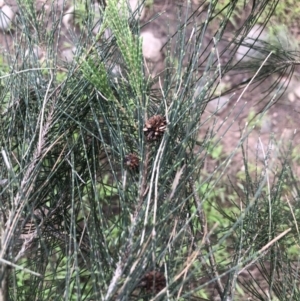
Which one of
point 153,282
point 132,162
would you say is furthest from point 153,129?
point 153,282

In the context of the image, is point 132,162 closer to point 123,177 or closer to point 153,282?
point 123,177

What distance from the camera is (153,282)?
0.44 metres

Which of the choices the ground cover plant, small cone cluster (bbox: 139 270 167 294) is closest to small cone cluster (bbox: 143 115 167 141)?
the ground cover plant

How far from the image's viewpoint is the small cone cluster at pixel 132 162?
1.69 feet

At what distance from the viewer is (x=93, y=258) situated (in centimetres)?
51

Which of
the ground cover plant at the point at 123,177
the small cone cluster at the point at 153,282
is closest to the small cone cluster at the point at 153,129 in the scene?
the ground cover plant at the point at 123,177

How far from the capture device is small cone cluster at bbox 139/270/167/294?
44 centimetres

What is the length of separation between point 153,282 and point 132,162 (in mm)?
133

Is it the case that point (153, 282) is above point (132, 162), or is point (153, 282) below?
below

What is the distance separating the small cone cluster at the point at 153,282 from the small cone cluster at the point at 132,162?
117 mm

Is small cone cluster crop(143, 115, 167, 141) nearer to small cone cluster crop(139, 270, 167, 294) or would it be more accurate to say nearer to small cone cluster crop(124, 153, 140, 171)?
small cone cluster crop(124, 153, 140, 171)

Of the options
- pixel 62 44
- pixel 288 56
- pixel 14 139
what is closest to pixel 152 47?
pixel 62 44

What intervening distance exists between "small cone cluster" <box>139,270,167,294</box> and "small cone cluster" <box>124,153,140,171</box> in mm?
117

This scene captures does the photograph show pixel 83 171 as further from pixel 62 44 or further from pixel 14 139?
pixel 62 44
